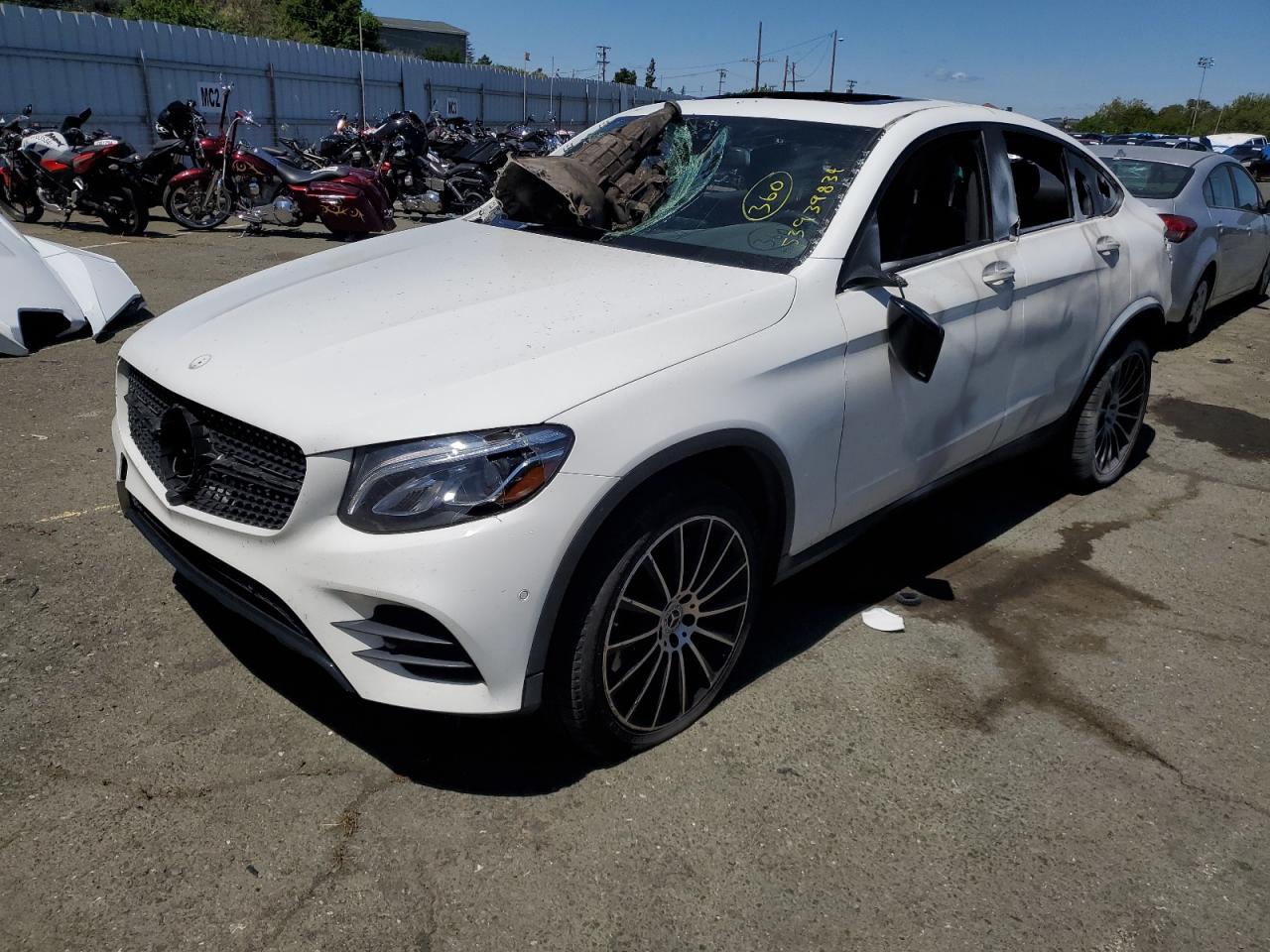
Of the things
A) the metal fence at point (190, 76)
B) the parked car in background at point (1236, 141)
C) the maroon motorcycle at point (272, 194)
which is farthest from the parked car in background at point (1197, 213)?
the parked car in background at point (1236, 141)

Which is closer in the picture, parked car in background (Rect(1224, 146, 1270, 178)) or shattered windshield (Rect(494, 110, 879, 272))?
shattered windshield (Rect(494, 110, 879, 272))

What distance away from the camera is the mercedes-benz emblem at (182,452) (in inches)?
105

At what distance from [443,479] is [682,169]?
202 centimetres

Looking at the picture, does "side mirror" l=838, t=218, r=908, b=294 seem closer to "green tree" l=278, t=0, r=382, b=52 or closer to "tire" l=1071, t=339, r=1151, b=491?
"tire" l=1071, t=339, r=1151, b=491

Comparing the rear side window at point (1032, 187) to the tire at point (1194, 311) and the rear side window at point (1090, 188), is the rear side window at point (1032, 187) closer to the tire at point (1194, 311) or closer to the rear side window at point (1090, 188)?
the rear side window at point (1090, 188)

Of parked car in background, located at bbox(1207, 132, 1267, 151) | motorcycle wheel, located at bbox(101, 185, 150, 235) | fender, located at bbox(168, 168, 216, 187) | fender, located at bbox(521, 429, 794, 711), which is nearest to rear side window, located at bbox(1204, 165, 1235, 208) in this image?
fender, located at bbox(521, 429, 794, 711)

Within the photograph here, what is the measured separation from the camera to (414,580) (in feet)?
7.54

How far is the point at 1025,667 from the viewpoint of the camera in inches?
143

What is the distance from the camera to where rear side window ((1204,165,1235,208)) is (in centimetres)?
864

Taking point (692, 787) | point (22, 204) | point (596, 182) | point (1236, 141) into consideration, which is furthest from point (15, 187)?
point (1236, 141)

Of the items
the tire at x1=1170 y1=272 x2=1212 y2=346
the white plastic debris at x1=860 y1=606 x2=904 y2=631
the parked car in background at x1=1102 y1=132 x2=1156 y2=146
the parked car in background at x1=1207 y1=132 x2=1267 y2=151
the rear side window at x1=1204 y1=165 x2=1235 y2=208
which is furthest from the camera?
the parked car in background at x1=1207 y1=132 x2=1267 y2=151

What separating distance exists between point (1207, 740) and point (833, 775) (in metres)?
1.32

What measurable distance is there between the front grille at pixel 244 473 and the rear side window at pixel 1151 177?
26.5 ft

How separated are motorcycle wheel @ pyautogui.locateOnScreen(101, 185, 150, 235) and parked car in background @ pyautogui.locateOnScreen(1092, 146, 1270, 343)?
10.4 m
